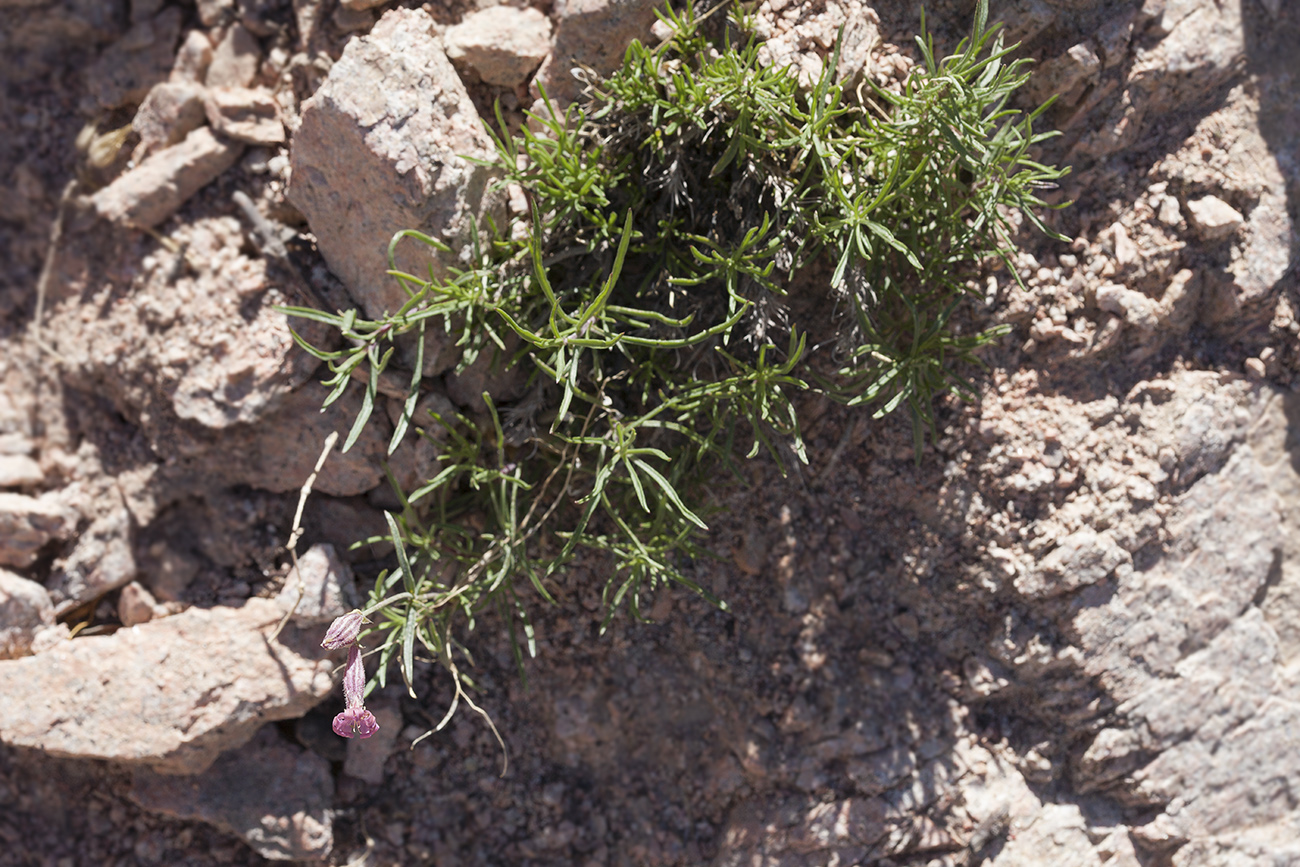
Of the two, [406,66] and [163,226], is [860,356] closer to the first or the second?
[406,66]

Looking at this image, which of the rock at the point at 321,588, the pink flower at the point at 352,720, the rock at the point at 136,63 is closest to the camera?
the pink flower at the point at 352,720

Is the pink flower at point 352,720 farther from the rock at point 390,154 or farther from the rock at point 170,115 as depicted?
the rock at point 170,115

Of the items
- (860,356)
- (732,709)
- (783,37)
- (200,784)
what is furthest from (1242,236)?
(200,784)

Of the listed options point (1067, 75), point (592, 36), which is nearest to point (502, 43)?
point (592, 36)

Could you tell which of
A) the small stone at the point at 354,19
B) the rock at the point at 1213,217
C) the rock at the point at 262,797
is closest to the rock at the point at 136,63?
the small stone at the point at 354,19

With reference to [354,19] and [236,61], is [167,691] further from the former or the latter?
[354,19]

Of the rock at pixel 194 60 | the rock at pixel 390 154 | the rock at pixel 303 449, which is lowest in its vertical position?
the rock at pixel 303 449
